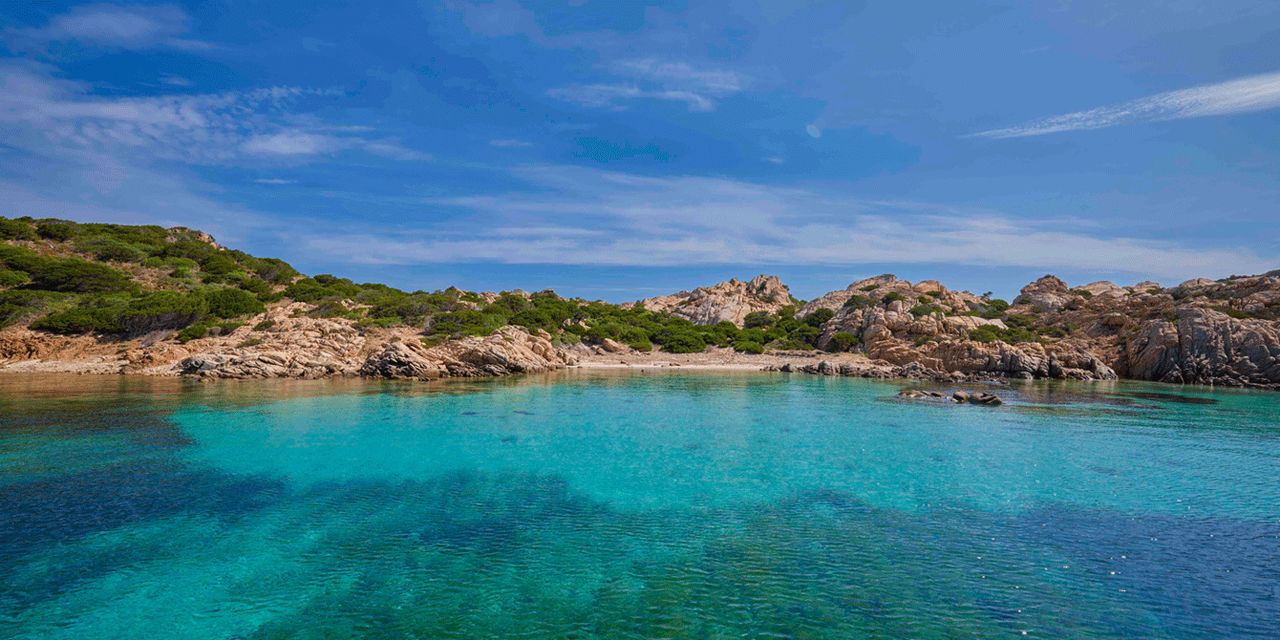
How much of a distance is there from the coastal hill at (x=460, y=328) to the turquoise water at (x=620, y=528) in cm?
2043

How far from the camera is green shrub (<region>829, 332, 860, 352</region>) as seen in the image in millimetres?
67000

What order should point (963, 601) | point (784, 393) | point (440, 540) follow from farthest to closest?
point (784, 393) < point (440, 540) < point (963, 601)

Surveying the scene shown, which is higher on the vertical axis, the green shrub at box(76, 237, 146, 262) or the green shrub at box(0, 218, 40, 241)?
the green shrub at box(0, 218, 40, 241)

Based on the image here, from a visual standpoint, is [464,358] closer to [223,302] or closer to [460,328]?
[460,328]

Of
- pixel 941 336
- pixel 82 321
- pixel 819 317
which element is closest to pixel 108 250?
pixel 82 321

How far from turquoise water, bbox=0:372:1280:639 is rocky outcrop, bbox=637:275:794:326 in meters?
66.0

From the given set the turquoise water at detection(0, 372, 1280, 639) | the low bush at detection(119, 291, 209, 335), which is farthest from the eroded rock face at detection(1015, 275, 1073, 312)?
the low bush at detection(119, 291, 209, 335)

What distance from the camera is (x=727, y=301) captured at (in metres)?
92.9

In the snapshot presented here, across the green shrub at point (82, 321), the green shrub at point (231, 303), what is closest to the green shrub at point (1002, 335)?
the green shrub at point (231, 303)

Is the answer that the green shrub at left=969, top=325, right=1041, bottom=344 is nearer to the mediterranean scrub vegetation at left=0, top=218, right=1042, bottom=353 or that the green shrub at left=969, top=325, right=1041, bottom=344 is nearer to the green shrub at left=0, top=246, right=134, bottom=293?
the mediterranean scrub vegetation at left=0, top=218, right=1042, bottom=353

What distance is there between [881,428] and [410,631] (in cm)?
2047

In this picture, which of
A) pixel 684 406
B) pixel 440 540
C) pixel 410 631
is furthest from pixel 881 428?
pixel 410 631

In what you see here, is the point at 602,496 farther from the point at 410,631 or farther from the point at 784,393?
the point at 784,393

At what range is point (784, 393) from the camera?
123 ft
